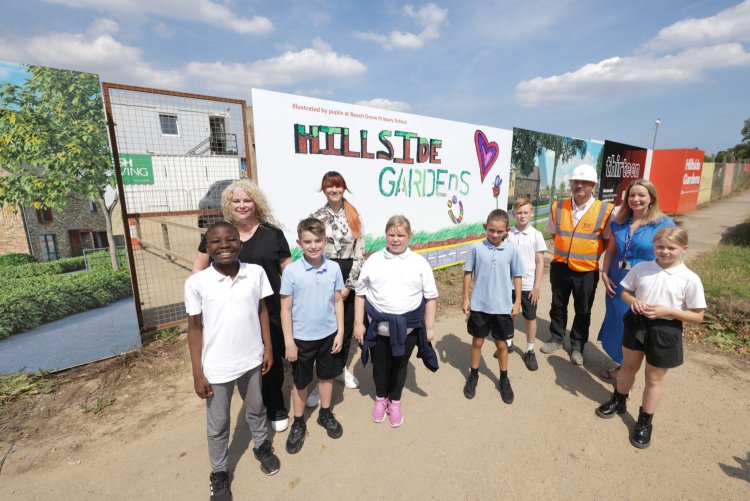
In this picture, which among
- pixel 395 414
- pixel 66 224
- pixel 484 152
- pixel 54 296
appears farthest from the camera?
pixel 484 152

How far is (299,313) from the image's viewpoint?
2510 millimetres

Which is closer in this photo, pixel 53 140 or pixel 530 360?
pixel 53 140

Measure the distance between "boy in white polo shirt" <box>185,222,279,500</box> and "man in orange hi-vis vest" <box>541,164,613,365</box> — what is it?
306 centimetres

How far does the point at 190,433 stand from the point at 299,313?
1.42 metres

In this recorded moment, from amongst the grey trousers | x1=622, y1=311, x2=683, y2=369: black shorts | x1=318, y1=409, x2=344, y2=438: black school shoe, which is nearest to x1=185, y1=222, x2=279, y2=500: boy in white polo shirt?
the grey trousers

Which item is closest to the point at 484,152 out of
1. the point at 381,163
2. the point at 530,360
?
the point at 381,163

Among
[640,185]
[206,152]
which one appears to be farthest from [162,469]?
[640,185]

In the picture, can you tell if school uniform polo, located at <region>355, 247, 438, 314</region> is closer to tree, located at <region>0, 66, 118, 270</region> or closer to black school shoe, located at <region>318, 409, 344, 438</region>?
black school shoe, located at <region>318, 409, 344, 438</region>

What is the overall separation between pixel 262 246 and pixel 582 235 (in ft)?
10.2

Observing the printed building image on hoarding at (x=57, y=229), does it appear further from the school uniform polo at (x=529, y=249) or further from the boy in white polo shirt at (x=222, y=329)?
the school uniform polo at (x=529, y=249)

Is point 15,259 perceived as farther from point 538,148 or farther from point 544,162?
point 544,162

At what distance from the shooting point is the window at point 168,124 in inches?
153

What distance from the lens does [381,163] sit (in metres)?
5.80

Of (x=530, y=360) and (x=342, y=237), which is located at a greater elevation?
(x=342, y=237)
